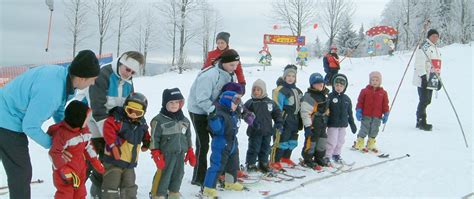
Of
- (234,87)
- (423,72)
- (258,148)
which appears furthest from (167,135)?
(423,72)

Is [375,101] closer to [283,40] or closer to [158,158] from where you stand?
[158,158]

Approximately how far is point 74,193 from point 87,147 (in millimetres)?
419

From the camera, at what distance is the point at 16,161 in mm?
3230

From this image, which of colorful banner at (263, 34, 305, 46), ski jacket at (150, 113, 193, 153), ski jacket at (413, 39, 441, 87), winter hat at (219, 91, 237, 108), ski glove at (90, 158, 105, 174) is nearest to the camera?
ski glove at (90, 158, 105, 174)

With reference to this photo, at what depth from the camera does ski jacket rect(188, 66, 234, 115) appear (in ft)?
15.3

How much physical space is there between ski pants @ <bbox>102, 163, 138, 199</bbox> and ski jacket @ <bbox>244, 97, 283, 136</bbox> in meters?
1.98

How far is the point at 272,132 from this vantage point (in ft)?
18.4

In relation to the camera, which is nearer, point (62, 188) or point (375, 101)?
point (62, 188)

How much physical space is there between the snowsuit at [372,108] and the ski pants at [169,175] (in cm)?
429

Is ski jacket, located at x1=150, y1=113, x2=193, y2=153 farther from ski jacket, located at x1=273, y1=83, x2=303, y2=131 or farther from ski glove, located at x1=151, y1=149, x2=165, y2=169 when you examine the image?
ski jacket, located at x1=273, y1=83, x2=303, y2=131

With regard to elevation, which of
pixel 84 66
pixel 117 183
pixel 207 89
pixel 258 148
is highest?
pixel 84 66

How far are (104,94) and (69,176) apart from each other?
914 mm

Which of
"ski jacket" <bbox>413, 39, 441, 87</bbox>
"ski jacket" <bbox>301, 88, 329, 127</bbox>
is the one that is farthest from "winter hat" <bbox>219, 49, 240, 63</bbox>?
"ski jacket" <bbox>413, 39, 441, 87</bbox>

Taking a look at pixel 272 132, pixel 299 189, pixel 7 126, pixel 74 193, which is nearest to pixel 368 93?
pixel 272 132
